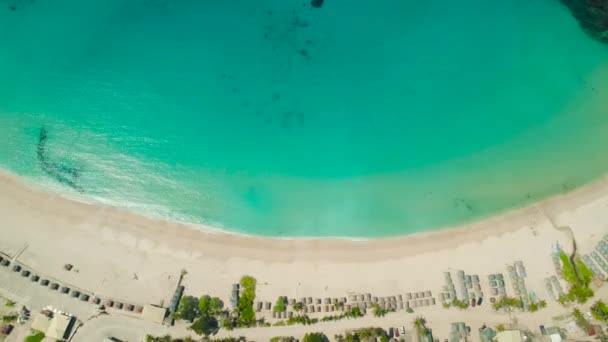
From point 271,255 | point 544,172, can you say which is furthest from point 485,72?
point 271,255

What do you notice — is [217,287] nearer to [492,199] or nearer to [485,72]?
[492,199]

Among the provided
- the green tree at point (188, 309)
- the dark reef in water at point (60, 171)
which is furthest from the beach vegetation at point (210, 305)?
the dark reef in water at point (60, 171)

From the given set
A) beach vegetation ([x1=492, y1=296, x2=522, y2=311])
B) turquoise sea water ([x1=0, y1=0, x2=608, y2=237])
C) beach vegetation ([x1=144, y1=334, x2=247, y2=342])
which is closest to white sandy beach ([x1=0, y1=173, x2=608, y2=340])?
turquoise sea water ([x1=0, y1=0, x2=608, y2=237])

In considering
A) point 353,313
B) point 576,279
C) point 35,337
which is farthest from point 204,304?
point 576,279

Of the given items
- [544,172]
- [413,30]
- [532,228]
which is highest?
[413,30]

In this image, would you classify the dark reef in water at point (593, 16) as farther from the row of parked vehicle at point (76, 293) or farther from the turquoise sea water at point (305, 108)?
the row of parked vehicle at point (76, 293)

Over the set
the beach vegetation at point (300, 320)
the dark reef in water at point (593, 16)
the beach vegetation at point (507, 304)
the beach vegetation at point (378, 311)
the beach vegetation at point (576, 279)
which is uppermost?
the dark reef in water at point (593, 16)

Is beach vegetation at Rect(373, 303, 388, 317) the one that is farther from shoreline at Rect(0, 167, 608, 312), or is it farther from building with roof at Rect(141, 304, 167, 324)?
building with roof at Rect(141, 304, 167, 324)
